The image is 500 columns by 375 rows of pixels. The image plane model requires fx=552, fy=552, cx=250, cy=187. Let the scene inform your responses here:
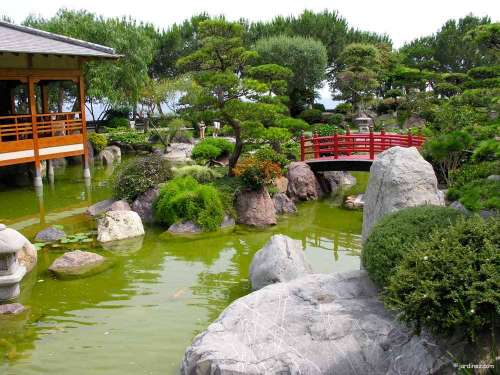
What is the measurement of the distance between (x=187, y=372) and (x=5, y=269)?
4.36m

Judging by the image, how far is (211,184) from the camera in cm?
1465

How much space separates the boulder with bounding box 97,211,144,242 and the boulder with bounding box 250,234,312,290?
4237 mm

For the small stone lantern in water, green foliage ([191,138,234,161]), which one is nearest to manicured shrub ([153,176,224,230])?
the small stone lantern in water

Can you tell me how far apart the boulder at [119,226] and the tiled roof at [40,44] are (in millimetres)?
6692

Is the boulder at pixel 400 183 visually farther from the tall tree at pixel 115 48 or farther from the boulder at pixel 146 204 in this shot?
the tall tree at pixel 115 48

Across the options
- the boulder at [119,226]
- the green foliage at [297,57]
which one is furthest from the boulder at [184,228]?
the green foliage at [297,57]

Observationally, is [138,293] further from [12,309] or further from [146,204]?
[146,204]

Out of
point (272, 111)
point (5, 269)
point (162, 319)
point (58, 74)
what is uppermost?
point (58, 74)

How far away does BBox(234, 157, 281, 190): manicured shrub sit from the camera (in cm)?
1436

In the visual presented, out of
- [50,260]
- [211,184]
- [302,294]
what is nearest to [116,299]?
[50,260]

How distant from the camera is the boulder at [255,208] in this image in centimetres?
1399

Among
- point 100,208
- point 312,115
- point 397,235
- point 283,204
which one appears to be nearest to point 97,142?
point 100,208

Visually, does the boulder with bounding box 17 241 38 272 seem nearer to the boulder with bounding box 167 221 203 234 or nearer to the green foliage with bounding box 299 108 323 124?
the boulder with bounding box 167 221 203 234

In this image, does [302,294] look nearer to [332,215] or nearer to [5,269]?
[5,269]
